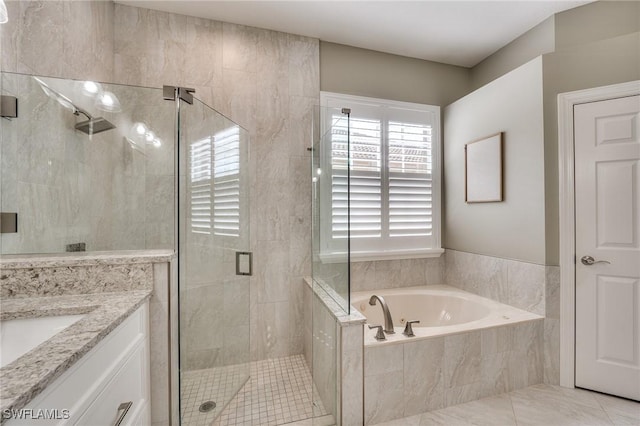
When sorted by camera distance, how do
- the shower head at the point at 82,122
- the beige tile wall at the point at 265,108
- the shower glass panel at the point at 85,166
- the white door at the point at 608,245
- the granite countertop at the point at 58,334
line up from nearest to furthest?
1. the granite countertop at the point at 58,334
2. the shower glass panel at the point at 85,166
3. the shower head at the point at 82,122
4. the white door at the point at 608,245
5. the beige tile wall at the point at 265,108

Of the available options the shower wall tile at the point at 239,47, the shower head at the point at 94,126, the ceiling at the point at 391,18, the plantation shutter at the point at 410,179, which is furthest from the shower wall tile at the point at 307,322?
the ceiling at the point at 391,18

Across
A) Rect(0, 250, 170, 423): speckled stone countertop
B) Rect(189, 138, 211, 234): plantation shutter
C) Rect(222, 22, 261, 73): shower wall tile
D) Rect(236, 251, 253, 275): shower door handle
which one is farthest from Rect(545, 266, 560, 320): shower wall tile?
Rect(222, 22, 261, 73): shower wall tile

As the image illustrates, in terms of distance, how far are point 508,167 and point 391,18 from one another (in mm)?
1621

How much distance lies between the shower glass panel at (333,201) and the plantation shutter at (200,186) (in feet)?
2.63

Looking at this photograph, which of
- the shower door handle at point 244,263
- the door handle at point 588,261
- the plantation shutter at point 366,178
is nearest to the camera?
the door handle at point 588,261

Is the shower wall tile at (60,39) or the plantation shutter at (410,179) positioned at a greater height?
the shower wall tile at (60,39)

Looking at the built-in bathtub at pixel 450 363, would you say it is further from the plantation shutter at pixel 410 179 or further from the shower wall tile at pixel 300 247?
the plantation shutter at pixel 410 179

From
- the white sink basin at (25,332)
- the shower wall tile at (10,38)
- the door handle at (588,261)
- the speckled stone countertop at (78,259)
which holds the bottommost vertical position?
the white sink basin at (25,332)

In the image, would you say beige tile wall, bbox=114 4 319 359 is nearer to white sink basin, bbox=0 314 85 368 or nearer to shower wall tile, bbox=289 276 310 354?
shower wall tile, bbox=289 276 310 354

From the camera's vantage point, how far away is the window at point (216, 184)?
5.46 feet

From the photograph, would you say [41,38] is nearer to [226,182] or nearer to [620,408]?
[226,182]

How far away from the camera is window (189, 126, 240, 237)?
5.46 ft

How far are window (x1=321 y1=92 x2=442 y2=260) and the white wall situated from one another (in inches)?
7.9

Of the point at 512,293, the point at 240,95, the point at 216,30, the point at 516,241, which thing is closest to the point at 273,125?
the point at 240,95
